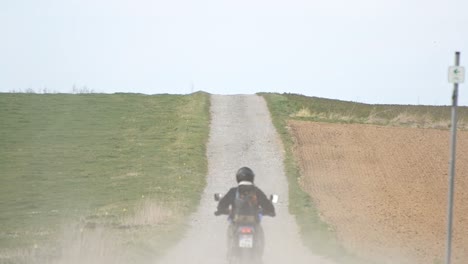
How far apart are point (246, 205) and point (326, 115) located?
3735 cm

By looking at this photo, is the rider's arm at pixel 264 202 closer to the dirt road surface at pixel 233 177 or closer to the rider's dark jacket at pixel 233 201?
the rider's dark jacket at pixel 233 201

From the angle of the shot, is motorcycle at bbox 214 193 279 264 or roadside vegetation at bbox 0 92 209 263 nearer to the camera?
motorcycle at bbox 214 193 279 264

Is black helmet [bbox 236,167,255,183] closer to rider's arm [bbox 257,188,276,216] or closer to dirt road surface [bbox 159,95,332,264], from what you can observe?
rider's arm [bbox 257,188,276,216]

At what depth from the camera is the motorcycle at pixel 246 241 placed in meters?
12.4

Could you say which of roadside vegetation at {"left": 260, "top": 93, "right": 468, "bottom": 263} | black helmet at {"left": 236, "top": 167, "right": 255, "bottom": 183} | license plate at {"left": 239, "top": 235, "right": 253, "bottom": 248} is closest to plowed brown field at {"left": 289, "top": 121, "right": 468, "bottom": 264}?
roadside vegetation at {"left": 260, "top": 93, "right": 468, "bottom": 263}

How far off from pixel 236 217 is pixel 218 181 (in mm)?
20927

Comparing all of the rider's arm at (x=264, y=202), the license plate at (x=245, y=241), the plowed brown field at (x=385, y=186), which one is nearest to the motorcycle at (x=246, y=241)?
the license plate at (x=245, y=241)

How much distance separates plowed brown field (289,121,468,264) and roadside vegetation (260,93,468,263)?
0.54 meters

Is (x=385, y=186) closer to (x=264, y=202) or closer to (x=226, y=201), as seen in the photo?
(x=264, y=202)

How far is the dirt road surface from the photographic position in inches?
754

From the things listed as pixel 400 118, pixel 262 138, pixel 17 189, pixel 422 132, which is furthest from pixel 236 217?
pixel 400 118

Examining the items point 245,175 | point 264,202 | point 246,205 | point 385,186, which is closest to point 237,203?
point 246,205

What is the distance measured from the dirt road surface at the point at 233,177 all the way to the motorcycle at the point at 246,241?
16.7ft

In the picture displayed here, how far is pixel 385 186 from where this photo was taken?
104ft
